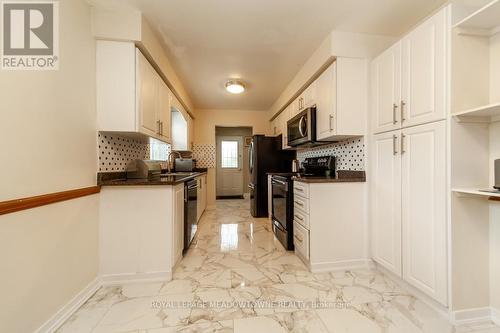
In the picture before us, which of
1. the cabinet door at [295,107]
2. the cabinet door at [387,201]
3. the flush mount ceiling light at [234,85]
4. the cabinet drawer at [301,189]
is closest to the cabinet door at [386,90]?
the cabinet door at [387,201]

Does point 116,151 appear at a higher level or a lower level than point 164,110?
lower

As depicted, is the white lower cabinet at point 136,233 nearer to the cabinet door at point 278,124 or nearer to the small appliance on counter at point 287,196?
the small appliance on counter at point 287,196

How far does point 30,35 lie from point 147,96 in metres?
0.89

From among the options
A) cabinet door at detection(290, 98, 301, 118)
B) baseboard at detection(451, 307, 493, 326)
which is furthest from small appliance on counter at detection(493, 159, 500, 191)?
cabinet door at detection(290, 98, 301, 118)

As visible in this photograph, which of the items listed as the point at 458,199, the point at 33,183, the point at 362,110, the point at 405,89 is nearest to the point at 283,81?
the point at 362,110

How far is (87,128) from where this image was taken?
175 centimetres

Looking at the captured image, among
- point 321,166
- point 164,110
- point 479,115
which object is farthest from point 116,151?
point 479,115

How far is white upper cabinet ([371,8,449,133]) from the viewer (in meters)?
1.42

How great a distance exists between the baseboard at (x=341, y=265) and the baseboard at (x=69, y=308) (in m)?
1.93

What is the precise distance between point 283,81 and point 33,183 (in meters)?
3.25

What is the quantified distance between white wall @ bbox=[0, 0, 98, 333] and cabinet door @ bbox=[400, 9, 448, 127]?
2.57 metres

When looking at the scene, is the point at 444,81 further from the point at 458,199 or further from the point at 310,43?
the point at 310,43

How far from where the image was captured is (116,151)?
7.17 ft

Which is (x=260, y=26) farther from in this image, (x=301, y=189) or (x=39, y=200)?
(x=39, y=200)
